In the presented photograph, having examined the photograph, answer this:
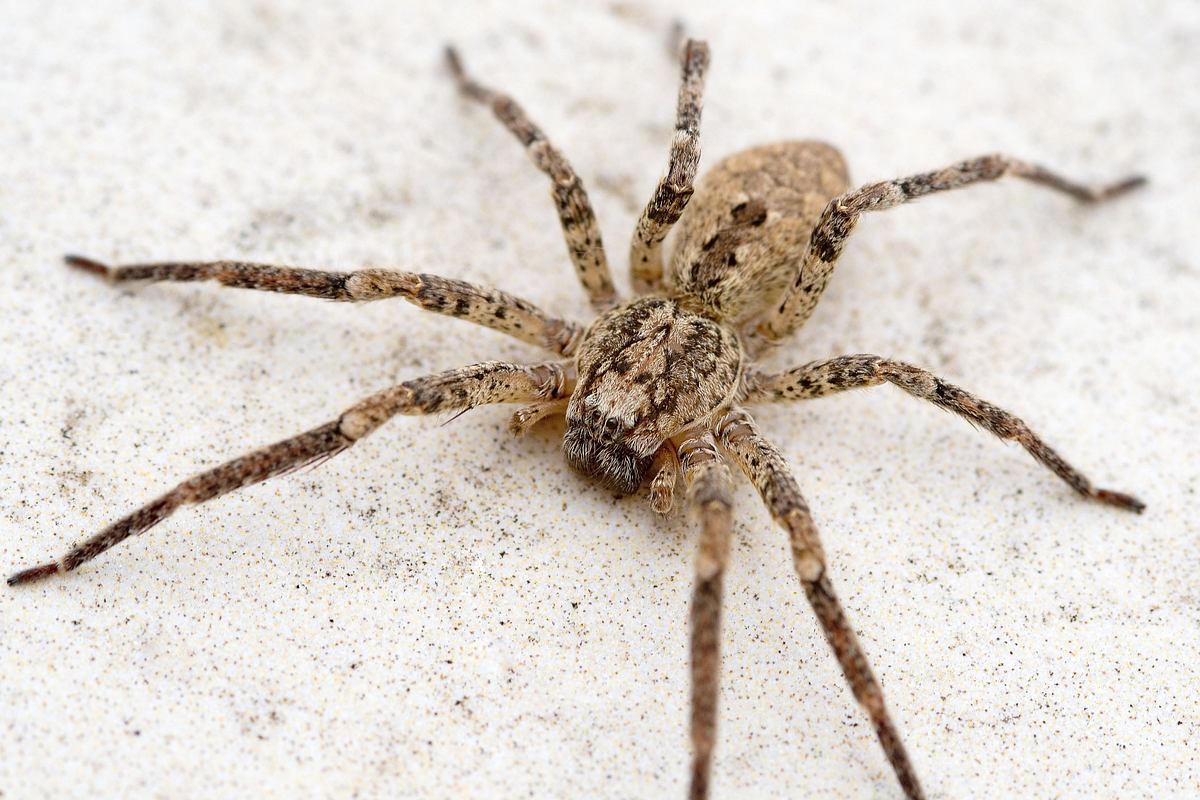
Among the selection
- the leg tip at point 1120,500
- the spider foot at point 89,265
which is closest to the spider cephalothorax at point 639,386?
the leg tip at point 1120,500

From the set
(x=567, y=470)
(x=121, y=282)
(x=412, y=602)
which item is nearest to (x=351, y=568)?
(x=412, y=602)

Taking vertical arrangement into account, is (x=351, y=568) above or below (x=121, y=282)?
below

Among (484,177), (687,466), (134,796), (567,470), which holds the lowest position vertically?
(134,796)

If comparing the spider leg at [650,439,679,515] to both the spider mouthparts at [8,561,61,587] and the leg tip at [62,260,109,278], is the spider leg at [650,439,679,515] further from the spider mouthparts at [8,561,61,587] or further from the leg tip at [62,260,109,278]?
the leg tip at [62,260,109,278]

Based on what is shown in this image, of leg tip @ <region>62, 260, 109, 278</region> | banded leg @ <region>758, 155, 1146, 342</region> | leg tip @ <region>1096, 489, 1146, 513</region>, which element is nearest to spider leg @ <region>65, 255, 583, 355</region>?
leg tip @ <region>62, 260, 109, 278</region>

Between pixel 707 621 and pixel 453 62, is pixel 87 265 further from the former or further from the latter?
pixel 707 621

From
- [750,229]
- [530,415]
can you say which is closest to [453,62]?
[750,229]

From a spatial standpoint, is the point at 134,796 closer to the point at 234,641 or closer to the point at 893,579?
the point at 234,641

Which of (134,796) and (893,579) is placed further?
(893,579)
